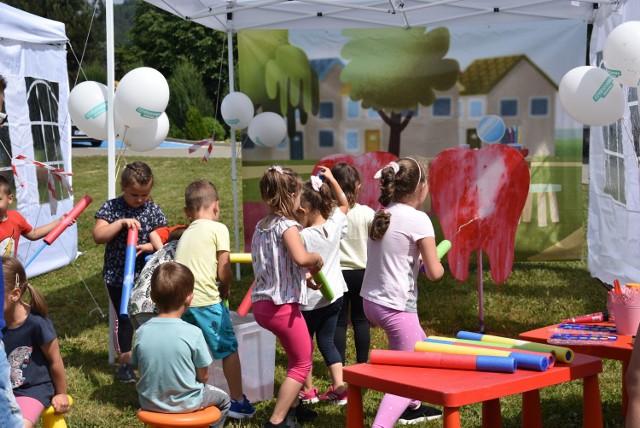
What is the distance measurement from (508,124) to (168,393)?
5.74 meters

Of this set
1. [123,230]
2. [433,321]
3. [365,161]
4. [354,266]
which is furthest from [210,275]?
[365,161]

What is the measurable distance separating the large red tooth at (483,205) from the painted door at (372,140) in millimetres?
1920

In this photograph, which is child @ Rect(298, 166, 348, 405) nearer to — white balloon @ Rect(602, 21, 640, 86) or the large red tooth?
white balloon @ Rect(602, 21, 640, 86)

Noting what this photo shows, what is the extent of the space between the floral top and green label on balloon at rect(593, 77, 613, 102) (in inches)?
107

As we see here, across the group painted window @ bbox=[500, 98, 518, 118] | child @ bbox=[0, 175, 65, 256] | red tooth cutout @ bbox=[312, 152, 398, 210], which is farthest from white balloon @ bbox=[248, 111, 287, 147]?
child @ bbox=[0, 175, 65, 256]

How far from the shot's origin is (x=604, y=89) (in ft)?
16.9

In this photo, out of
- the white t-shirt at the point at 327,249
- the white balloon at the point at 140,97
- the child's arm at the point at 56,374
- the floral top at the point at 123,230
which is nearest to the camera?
the child's arm at the point at 56,374

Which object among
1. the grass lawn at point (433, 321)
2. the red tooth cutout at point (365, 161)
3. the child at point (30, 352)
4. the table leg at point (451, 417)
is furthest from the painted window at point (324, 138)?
the table leg at point (451, 417)

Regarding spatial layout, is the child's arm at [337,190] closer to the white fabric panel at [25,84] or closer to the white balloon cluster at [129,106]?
the white balloon cluster at [129,106]

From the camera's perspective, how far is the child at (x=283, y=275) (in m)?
3.87

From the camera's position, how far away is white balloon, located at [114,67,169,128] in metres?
5.06

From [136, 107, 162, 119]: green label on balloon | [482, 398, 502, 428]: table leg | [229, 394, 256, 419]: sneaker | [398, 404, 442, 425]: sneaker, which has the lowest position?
[398, 404, 442, 425]: sneaker

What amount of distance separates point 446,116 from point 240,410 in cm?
477

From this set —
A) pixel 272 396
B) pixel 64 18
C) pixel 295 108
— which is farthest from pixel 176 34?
pixel 272 396
